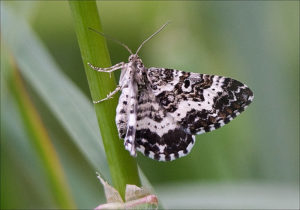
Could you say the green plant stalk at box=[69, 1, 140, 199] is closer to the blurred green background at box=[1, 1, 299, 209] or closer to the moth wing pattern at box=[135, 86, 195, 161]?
the blurred green background at box=[1, 1, 299, 209]

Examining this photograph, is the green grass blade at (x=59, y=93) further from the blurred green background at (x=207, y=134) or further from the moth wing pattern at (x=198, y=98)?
the moth wing pattern at (x=198, y=98)

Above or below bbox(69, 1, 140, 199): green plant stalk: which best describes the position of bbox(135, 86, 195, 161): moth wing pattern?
below

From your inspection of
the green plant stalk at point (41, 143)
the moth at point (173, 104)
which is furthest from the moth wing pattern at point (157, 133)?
the green plant stalk at point (41, 143)

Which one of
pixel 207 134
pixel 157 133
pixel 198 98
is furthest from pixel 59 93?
pixel 207 134

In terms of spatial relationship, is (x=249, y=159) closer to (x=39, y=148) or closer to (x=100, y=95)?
(x=39, y=148)

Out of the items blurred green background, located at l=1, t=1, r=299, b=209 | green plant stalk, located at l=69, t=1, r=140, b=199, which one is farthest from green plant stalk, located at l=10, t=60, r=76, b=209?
green plant stalk, located at l=69, t=1, r=140, b=199
